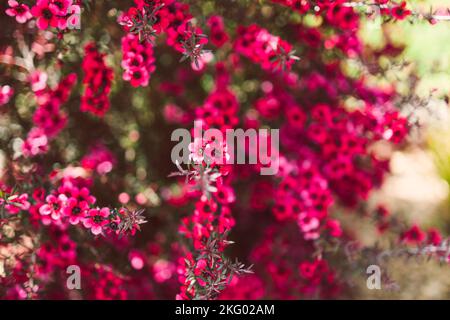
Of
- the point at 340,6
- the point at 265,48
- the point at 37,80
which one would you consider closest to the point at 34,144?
the point at 37,80

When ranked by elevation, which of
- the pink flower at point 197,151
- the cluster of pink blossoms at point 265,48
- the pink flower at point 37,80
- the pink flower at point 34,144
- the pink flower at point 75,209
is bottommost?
the pink flower at point 75,209

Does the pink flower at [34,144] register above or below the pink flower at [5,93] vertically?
below

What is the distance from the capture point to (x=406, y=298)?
82.5 inches

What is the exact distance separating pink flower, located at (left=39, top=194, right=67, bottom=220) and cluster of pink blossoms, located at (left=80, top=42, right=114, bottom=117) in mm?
401

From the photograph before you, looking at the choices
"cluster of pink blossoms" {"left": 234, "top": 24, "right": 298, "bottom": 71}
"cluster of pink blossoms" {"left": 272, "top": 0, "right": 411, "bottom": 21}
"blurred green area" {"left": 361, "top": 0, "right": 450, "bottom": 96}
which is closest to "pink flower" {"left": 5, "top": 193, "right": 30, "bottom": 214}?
"cluster of pink blossoms" {"left": 234, "top": 24, "right": 298, "bottom": 71}

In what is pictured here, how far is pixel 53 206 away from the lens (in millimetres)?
1391

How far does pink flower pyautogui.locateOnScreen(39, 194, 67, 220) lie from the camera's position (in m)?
1.38

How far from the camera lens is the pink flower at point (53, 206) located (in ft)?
4.52

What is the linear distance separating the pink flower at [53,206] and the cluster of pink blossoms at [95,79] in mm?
401

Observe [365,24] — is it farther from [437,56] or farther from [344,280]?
[344,280]

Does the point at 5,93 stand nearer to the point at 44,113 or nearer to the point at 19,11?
the point at 44,113

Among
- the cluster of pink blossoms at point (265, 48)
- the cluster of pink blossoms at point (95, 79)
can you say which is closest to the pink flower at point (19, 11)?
the cluster of pink blossoms at point (95, 79)

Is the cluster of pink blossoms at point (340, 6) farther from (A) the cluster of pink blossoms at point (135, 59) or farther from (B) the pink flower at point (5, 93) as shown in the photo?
(B) the pink flower at point (5, 93)
